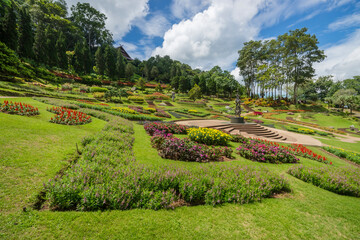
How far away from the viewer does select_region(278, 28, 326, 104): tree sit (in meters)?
38.0

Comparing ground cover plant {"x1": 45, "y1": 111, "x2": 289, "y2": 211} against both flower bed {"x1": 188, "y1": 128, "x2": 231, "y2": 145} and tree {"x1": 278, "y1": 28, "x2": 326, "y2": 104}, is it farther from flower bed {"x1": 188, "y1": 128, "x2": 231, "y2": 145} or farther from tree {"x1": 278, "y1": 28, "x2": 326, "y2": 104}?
tree {"x1": 278, "y1": 28, "x2": 326, "y2": 104}

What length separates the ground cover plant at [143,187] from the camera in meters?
2.87

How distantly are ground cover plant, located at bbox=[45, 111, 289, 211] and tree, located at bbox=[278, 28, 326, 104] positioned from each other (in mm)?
50034

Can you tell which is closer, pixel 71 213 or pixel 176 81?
pixel 71 213

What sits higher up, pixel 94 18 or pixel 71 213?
pixel 94 18

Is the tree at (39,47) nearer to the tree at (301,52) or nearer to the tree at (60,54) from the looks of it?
the tree at (60,54)

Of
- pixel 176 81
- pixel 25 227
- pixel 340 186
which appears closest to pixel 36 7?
pixel 176 81

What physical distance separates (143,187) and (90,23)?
87649mm

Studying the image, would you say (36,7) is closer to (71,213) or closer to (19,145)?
(19,145)

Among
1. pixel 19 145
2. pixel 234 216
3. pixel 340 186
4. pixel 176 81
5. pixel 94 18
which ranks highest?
pixel 94 18

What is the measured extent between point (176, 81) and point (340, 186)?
5598cm

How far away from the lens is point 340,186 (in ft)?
16.4

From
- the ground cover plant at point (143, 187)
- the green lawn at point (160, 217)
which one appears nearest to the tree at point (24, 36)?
the green lawn at point (160, 217)

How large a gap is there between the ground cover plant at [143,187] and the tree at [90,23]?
8033cm
